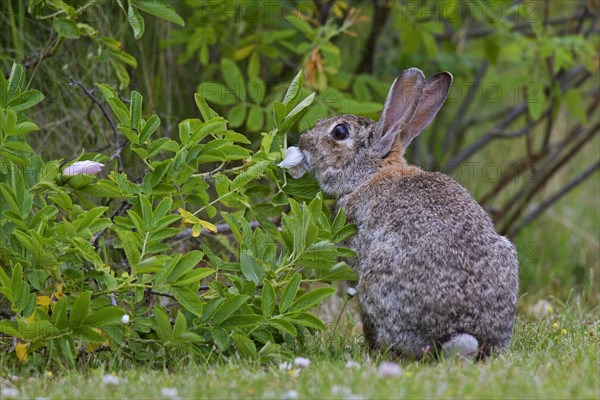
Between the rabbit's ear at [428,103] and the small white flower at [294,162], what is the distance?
66 centimetres

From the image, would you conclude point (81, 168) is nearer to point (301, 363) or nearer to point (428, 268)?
point (301, 363)

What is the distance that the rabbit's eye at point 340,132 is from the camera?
5.90 m

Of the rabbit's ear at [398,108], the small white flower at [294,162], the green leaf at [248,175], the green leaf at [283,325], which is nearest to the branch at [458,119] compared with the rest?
the rabbit's ear at [398,108]

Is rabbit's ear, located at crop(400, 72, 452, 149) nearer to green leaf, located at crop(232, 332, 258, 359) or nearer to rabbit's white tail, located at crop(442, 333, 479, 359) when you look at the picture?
rabbit's white tail, located at crop(442, 333, 479, 359)

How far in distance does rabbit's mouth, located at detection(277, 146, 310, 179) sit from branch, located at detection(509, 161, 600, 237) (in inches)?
152

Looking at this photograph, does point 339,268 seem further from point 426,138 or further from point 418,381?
point 426,138

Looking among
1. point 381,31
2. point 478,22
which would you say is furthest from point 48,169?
point 478,22

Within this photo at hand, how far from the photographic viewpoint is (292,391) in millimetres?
3906

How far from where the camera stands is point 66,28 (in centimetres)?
585

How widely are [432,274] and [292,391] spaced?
1.25 m

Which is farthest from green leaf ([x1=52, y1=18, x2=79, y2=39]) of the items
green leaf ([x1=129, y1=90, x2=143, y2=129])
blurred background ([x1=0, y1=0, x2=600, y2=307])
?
green leaf ([x1=129, y1=90, x2=143, y2=129])

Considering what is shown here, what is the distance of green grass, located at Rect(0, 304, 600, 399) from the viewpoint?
3887 millimetres

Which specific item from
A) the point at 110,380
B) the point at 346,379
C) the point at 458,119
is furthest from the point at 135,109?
the point at 458,119

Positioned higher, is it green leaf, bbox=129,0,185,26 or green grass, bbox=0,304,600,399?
green leaf, bbox=129,0,185,26
